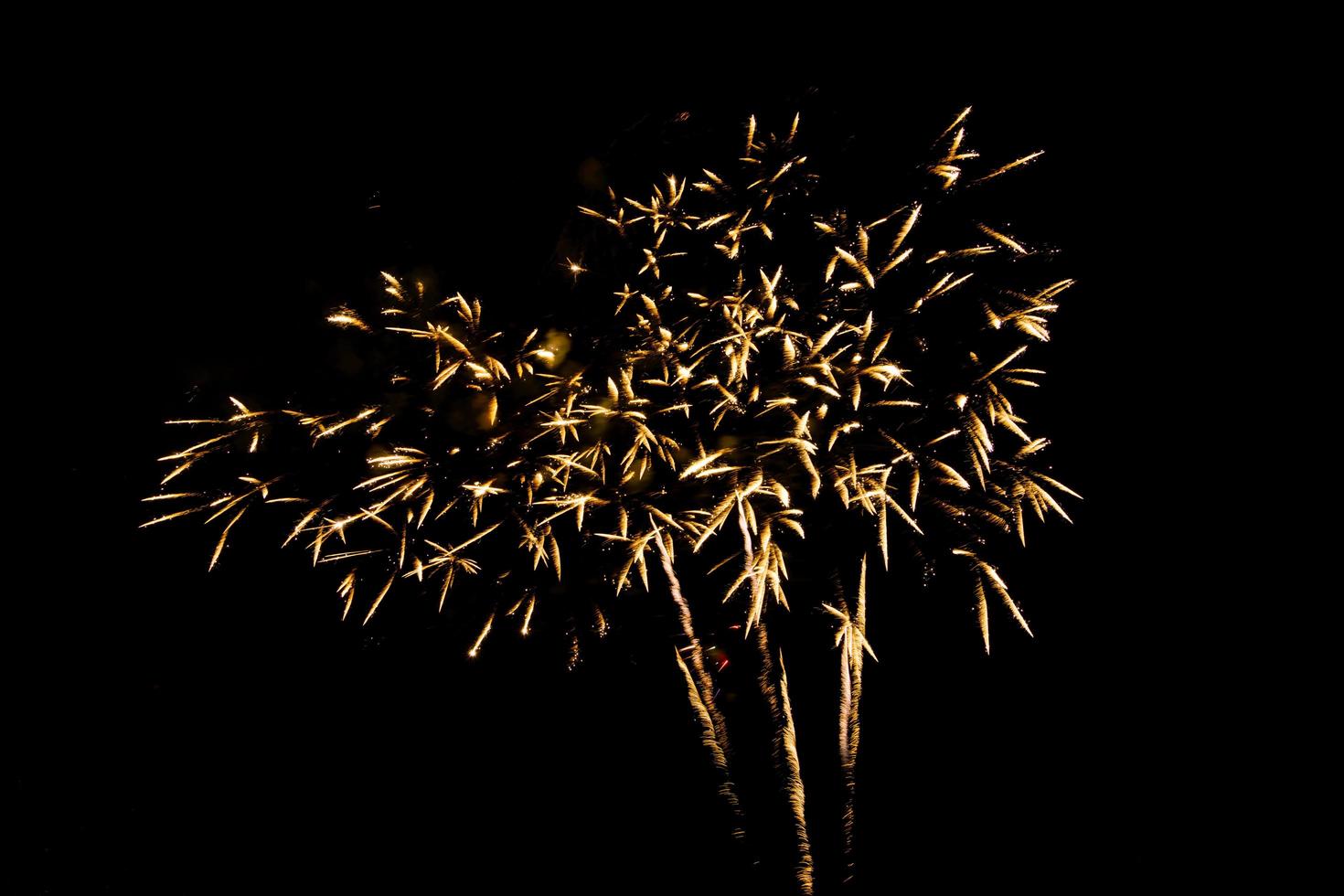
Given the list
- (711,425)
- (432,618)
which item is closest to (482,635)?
(432,618)

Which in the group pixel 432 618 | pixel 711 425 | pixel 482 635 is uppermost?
pixel 711 425

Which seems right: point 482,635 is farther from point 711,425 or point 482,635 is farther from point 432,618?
point 711,425

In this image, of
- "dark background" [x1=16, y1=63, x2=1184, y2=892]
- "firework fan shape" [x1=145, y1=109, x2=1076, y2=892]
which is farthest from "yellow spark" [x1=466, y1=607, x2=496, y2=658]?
"dark background" [x1=16, y1=63, x2=1184, y2=892]

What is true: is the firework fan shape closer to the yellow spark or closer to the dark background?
the yellow spark

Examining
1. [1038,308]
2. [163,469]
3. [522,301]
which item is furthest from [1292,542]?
[163,469]

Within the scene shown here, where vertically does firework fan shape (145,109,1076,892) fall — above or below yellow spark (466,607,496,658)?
above
